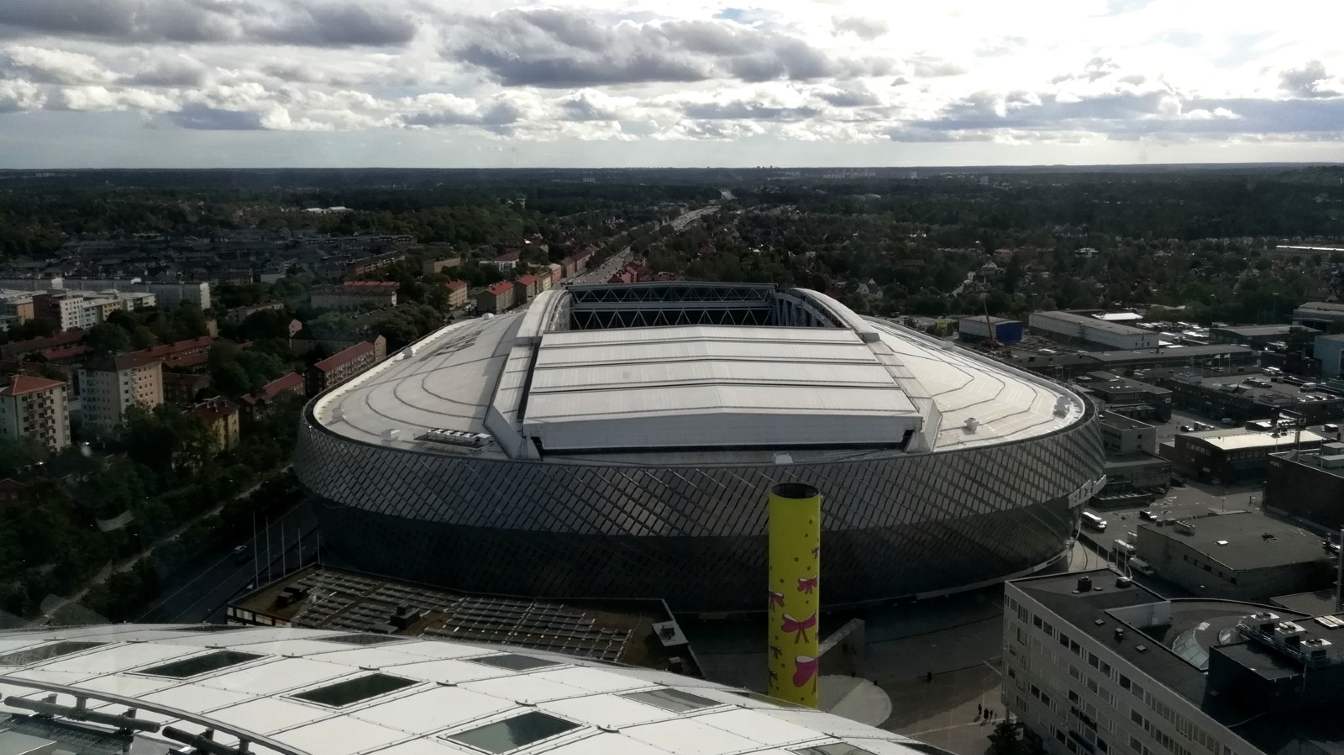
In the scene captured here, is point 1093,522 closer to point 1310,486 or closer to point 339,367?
point 1310,486

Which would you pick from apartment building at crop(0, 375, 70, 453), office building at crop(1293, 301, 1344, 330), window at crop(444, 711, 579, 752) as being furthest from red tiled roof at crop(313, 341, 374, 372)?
office building at crop(1293, 301, 1344, 330)

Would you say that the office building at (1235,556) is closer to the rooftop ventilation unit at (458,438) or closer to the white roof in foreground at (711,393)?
the white roof in foreground at (711,393)

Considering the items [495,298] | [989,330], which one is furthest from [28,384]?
[989,330]

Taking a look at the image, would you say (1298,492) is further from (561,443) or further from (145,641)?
(145,641)

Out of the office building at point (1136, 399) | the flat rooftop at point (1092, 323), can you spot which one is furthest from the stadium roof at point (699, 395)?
the flat rooftop at point (1092, 323)

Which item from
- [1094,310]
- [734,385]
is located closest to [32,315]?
[734,385]
